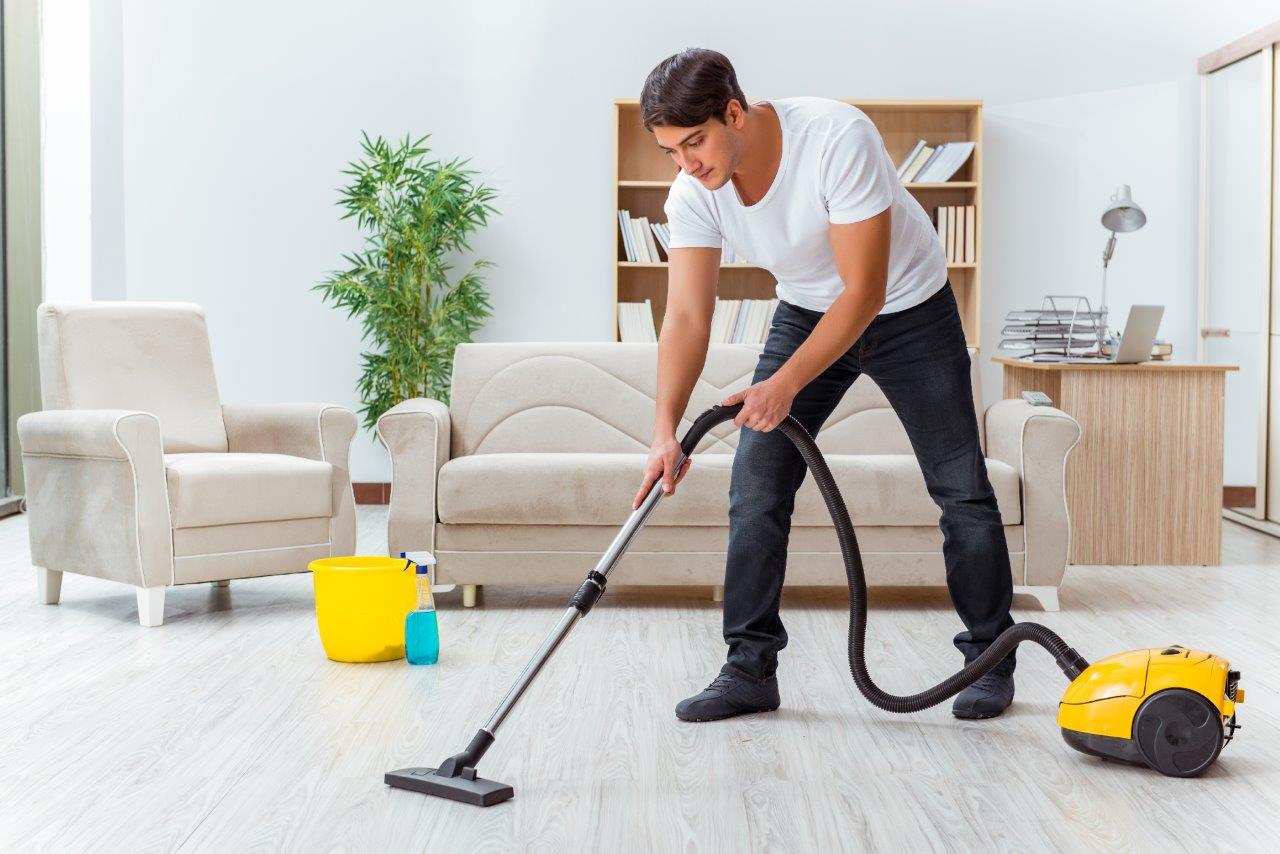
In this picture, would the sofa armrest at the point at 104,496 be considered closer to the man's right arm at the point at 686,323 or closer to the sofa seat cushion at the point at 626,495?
the sofa seat cushion at the point at 626,495

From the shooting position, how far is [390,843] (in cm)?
165

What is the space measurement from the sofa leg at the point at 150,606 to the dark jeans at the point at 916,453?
1.53 metres

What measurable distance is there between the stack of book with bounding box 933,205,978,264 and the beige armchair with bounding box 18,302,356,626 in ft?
9.21

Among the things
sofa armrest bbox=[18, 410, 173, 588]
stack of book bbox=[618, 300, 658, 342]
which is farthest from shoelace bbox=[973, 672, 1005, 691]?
stack of book bbox=[618, 300, 658, 342]

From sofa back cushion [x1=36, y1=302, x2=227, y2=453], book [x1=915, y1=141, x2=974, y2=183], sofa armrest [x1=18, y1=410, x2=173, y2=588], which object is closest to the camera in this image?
sofa armrest [x1=18, y1=410, x2=173, y2=588]

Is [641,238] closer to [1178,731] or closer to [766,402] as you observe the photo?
[766,402]

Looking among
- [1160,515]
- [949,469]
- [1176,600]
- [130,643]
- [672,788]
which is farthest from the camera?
[1160,515]

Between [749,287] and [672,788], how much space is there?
388cm

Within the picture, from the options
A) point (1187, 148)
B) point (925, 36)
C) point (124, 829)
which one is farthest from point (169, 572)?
point (1187, 148)

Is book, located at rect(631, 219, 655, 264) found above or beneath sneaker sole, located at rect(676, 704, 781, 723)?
above

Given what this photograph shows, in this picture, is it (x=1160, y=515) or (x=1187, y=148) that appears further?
(x=1187, y=148)

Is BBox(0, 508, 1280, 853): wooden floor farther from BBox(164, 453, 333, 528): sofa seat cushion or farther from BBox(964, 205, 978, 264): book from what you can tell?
BBox(964, 205, 978, 264): book

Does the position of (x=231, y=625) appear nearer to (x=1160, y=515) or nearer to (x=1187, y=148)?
(x=1160, y=515)

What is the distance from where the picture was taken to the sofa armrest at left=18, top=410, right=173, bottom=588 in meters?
3.05
